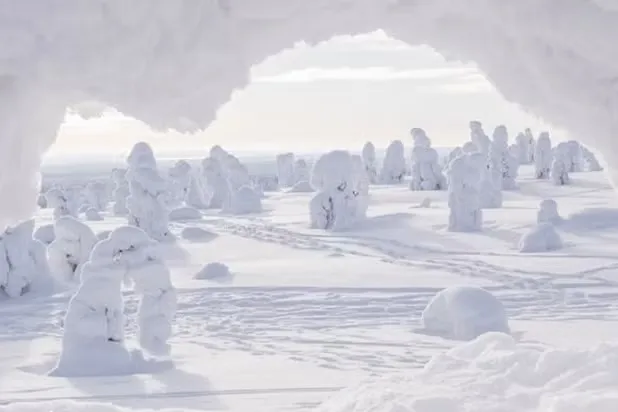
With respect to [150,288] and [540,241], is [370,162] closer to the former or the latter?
[540,241]

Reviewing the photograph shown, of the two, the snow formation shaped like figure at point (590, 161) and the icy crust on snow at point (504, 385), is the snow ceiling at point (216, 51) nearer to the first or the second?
the icy crust on snow at point (504, 385)

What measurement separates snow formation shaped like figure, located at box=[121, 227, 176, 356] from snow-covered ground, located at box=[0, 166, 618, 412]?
1.46ft

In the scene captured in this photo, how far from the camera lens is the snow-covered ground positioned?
4539 millimetres

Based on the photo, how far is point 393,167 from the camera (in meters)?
46.3

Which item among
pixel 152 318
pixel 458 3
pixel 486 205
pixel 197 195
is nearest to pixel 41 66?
pixel 458 3

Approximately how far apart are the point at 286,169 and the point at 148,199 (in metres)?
31.6

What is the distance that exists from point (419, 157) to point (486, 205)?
7956 mm

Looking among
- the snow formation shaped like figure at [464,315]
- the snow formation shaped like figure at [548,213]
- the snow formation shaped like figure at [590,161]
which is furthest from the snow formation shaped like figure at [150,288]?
the snow formation shaped like figure at [590,161]

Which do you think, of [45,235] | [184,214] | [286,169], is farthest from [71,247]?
[286,169]

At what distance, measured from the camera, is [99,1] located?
347cm

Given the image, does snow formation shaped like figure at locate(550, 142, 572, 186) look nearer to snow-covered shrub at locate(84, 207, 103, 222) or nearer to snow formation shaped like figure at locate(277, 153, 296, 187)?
snow-covered shrub at locate(84, 207, 103, 222)

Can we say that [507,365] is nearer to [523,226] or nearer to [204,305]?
[204,305]

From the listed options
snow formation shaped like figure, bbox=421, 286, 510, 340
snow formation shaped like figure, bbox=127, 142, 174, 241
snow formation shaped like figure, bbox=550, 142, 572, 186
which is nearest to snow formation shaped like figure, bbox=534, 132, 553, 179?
snow formation shaped like figure, bbox=550, 142, 572, 186

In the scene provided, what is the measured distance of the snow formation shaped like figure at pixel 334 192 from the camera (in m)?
26.6
